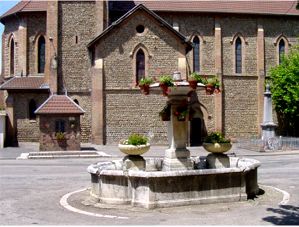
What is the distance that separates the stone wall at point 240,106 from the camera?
37.3m

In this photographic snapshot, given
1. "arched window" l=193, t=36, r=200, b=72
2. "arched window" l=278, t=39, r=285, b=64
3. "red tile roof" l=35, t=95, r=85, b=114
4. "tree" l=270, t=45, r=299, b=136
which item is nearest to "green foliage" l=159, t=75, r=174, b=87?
"red tile roof" l=35, t=95, r=85, b=114

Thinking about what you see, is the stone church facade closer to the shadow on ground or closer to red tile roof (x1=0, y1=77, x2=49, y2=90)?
red tile roof (x1=0, y1=77, x2=49, y2=90)

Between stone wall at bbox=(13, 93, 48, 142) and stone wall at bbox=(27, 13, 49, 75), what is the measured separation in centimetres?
490

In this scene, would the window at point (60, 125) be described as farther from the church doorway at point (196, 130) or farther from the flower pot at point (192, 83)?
the flower pot at point (192, 83)

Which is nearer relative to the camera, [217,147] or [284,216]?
[284,216]

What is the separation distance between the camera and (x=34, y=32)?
37344mm

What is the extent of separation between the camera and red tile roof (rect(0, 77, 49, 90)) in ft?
109

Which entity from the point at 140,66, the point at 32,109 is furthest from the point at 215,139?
the point at 32,109

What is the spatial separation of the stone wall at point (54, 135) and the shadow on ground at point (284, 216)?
64.3 feet

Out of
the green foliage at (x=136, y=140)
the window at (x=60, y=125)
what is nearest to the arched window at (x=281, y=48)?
the window at (x=60, y=125)

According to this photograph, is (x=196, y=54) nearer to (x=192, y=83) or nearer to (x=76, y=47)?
(x=76, y=47)

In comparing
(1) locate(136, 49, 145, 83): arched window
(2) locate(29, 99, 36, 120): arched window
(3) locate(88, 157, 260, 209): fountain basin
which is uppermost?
(1) locate(136, 49, 145, 83): arched window

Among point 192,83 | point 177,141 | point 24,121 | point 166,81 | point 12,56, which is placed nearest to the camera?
point 166,81

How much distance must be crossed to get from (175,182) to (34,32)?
1186 inches
